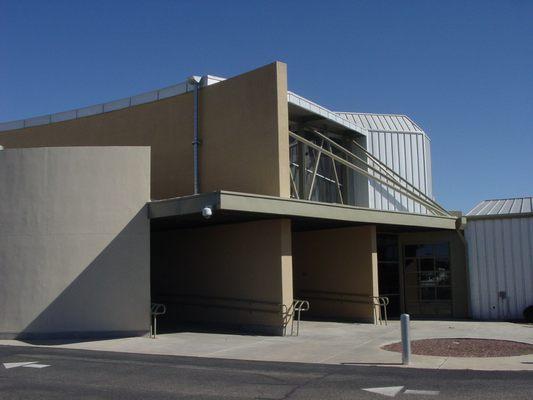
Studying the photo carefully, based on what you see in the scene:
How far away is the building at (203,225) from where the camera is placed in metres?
16.5

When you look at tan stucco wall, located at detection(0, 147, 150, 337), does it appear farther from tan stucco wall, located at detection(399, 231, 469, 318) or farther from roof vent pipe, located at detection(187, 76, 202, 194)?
Result: tan stucco wall, located at detection(399, 231, 469, 318)

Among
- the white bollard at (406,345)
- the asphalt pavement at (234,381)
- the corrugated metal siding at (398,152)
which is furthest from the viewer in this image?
the corrugated metal siding at (398,152)

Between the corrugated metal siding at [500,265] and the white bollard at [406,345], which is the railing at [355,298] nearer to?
the corrugated metal siding at [500,265]

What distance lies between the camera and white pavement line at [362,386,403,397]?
28.8ft

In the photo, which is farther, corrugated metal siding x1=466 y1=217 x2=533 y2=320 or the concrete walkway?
corrugated metal siding x1=466 y1=217 x2=533 y2=320

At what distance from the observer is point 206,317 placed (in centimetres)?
1955

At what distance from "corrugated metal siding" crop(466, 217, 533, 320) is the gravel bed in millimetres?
6575

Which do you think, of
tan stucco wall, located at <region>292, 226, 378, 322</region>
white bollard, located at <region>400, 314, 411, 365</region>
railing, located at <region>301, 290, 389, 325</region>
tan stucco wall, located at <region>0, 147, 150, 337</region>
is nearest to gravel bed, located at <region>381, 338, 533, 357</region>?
white bollard, located at <region>400, 314, 411, 365</region>

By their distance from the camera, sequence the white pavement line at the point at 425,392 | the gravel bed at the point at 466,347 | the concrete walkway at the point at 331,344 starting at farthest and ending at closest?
Answer: the gravel bed at the point at 466,347
the concrete walkway at the point at 331,344
the white pavement line at the point at 425,392

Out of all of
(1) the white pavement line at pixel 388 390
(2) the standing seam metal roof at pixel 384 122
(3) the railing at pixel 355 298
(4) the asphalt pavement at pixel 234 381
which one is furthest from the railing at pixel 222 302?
(2) the standing seam metal roof at pixel 384 122

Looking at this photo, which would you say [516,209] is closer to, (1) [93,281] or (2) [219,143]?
(2) [219,143]

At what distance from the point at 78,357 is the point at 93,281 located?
12.5 ft

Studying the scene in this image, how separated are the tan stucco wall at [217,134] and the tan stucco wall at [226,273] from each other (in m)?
1.35

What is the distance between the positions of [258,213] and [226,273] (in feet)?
12.1
